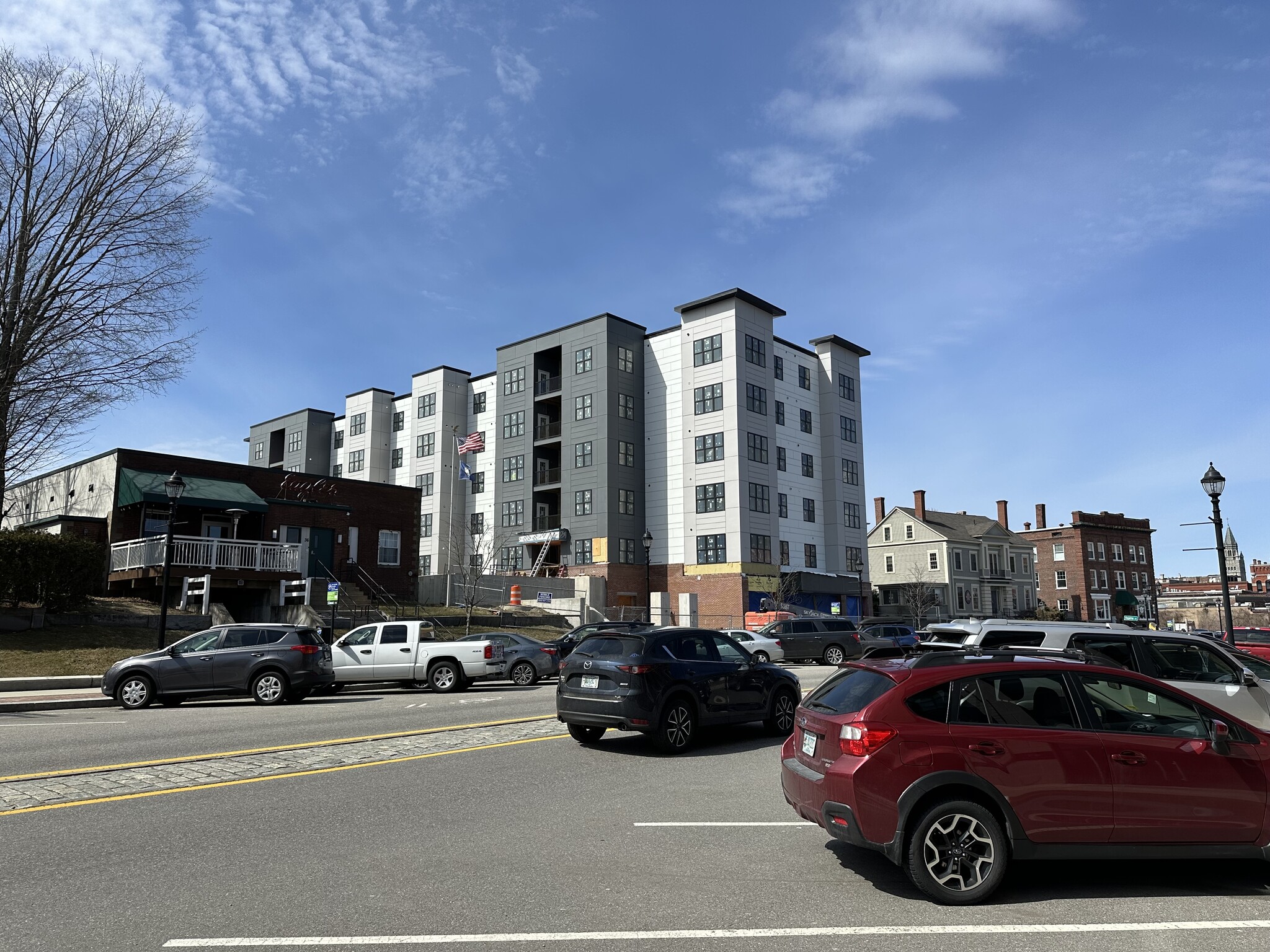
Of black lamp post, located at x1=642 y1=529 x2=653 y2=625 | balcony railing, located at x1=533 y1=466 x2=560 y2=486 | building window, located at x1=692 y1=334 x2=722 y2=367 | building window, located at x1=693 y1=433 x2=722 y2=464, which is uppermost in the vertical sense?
building window, located at x1=692 y1=334 x2=722 y2=367

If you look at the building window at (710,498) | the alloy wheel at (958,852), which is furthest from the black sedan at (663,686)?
the building window at (710,498)

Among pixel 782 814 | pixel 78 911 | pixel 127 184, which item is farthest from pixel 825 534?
pixel 78 911

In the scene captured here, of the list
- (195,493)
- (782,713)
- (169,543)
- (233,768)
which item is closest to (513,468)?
(195,493)

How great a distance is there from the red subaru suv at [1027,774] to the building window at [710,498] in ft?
167

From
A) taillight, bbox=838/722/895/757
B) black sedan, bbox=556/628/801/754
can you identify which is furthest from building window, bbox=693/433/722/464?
taillight, bbox=838/722/895/757

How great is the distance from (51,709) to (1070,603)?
8984cm

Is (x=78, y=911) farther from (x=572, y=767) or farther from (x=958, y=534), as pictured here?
(x=958, y=534)

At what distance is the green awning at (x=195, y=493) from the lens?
33.4 m

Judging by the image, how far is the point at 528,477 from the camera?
2557 inches

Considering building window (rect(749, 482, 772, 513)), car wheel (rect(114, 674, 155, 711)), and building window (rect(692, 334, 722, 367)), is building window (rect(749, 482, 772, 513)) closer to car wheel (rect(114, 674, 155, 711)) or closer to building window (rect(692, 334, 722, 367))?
building window (rect(692, 334, 722, 367))

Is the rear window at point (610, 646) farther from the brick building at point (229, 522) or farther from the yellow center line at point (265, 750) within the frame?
the brick building at point (229, 522)

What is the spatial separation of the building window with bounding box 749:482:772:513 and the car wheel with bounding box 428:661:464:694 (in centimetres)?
3756

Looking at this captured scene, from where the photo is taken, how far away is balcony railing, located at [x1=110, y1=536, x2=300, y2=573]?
1231 inches

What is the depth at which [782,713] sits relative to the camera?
13398mm
